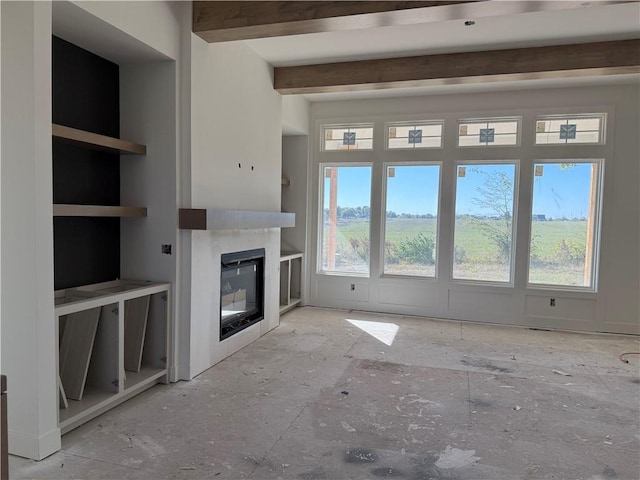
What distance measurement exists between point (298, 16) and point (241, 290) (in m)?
2.70

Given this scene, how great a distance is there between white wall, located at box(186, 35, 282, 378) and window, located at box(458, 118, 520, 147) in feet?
8.60

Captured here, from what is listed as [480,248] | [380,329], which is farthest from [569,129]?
[380,329]

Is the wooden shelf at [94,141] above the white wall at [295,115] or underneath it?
underneath

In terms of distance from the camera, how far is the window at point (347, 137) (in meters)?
6.33

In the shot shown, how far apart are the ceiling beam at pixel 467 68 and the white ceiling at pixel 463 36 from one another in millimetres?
75

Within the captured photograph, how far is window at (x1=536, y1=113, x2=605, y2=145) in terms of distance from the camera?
18.0 ft

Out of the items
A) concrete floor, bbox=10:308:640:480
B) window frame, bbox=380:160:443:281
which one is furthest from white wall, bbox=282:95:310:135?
concrete floor, bbox=10:308:640:480

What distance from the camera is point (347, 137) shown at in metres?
6.45

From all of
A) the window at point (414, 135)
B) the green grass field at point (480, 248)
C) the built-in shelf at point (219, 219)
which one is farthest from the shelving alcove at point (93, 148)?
the window at point (414, 135)

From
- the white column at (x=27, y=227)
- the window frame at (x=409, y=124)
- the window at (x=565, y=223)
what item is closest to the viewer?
the white column at (x=27, y=227)

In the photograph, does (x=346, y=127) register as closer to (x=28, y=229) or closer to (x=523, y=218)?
(x=523, y=218)

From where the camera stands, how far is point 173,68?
11.3 ft

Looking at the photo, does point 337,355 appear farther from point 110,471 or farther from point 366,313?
point 110,471

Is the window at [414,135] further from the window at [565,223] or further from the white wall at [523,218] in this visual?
the window at [565,223]
